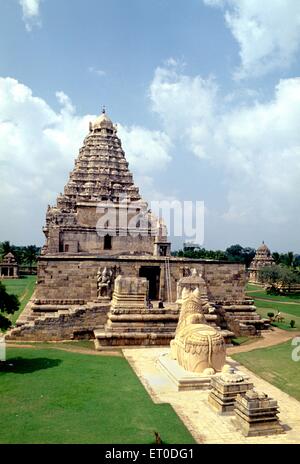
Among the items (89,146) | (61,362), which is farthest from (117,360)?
(89,146)

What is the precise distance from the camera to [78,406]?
10.9 metres

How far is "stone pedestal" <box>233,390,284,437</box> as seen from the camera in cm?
936

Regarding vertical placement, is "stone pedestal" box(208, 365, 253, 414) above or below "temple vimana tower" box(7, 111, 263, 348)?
below

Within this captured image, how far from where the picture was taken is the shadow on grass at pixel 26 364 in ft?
46.2

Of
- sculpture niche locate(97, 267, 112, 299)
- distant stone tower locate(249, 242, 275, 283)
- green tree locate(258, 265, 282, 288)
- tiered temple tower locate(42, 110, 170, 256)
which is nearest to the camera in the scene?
sculpture niche locate(97, 267, 112, 299)

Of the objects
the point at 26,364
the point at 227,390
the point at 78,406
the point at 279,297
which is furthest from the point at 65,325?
the point at 279,297

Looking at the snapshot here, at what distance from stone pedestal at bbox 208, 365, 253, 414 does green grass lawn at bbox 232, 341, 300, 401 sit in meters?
2.51

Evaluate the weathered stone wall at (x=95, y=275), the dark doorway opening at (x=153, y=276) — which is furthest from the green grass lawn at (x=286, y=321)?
the dark doorway opening at (x=153, y=276)

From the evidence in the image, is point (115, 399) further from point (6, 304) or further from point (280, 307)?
point (280, 307)

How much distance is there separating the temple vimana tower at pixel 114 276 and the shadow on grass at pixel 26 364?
338cm

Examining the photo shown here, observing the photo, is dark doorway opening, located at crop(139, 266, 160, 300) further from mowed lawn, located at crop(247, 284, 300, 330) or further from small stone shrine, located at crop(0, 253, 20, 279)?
small stone shrine, located at crop(0, 253, 20, 279)

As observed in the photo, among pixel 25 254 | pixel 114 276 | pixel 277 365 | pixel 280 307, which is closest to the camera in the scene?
pixel 277 365

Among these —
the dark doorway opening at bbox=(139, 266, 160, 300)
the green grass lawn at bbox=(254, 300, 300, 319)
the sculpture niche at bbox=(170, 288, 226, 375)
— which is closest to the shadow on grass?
the sculpture niche at bbox=(170, 288, 226, 375)

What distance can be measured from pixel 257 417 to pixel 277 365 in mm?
6892
